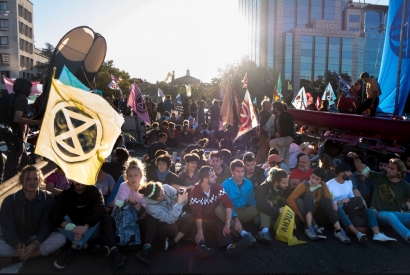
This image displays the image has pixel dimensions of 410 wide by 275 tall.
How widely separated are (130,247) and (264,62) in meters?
67.5

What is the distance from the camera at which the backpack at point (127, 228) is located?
4945 millimetres

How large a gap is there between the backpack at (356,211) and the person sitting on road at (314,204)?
247mm

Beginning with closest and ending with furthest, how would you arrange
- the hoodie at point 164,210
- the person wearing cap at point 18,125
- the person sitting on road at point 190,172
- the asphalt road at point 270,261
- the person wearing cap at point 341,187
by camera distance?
the asphalt road at point 270,261
the hoodie at point 164,210
the person wearing cap at point 341,187
the person wearing cap at point 18,125
the person sitting on road at point 190,172

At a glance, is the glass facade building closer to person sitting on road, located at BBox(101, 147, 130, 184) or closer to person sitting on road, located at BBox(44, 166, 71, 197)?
person sitting on road, located at BBox(101, 147, 130, 184)

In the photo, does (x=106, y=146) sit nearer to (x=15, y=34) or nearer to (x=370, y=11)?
(x=15, y=34)

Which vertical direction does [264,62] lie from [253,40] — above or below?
below

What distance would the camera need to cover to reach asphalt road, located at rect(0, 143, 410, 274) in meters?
4.55

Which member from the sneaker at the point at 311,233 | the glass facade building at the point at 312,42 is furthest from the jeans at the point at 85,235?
the glass facade building at the point at 312,42

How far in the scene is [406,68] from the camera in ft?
37.7

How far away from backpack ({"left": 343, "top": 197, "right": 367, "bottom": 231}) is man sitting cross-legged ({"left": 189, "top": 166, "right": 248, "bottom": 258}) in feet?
5.81

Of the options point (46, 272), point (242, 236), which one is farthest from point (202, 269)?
point (46, 272)

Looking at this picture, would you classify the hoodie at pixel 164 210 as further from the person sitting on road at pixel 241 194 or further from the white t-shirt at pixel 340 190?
the white t-shirt at pixel 340 190

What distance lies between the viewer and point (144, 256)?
15.2ft

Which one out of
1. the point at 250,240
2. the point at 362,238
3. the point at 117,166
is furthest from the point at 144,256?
the point at 362,238
